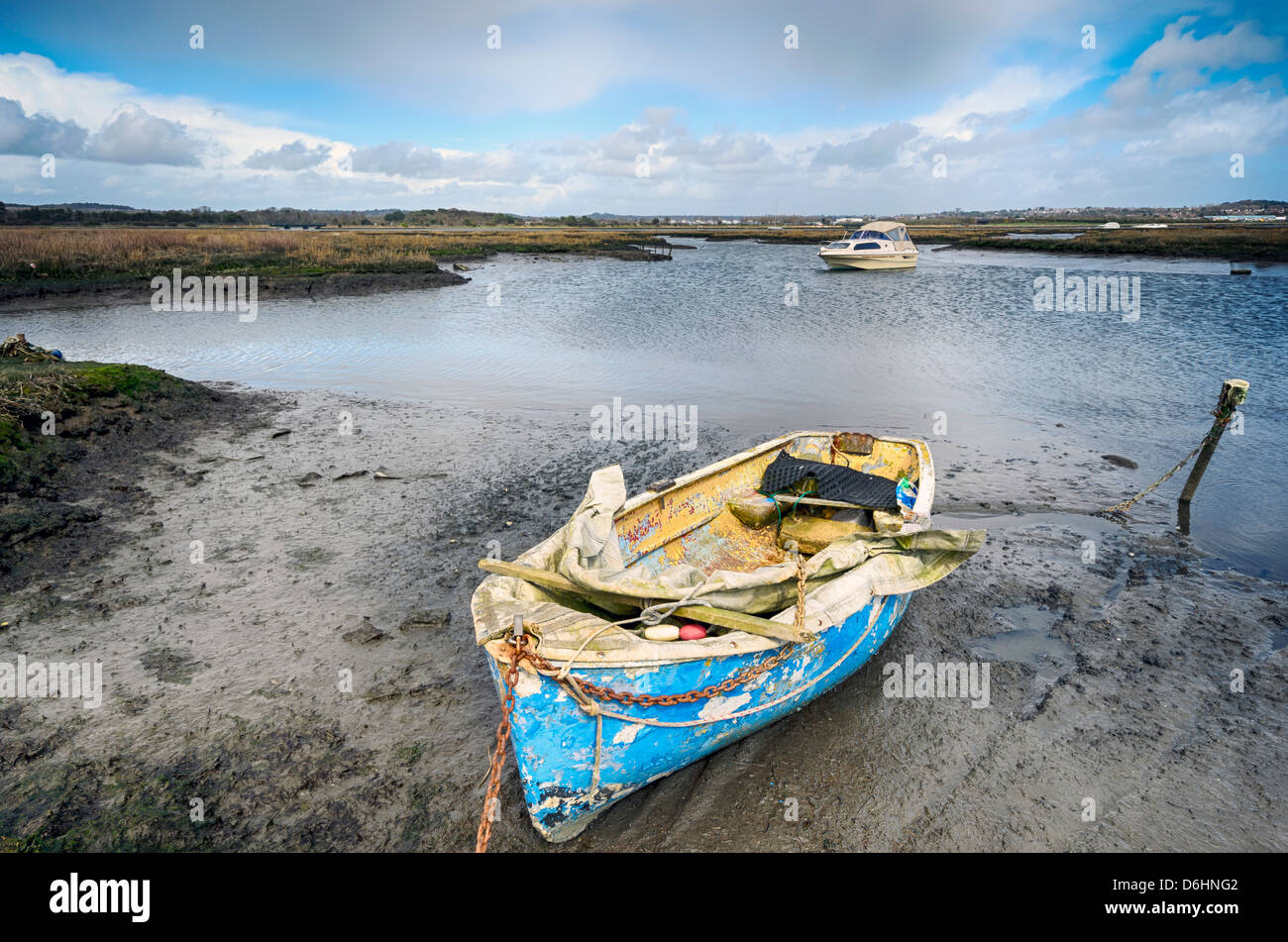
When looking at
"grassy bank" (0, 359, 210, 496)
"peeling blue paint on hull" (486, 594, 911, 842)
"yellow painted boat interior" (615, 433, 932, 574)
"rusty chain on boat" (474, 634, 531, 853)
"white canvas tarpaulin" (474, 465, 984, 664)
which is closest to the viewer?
"rusty chain on boat" (474, 634, 531, 853)

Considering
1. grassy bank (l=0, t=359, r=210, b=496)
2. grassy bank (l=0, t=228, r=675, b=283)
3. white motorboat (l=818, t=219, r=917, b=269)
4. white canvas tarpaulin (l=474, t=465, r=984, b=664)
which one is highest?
white motorboat (l=818, t=219, r=917, b=269)

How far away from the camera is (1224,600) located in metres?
7.18

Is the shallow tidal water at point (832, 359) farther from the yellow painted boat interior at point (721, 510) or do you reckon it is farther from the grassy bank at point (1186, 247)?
the grassy bank at point (1186, 247)

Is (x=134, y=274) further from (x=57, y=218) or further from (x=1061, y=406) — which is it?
(x=57, y=218)

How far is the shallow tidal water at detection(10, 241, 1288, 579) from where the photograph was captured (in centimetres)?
1272

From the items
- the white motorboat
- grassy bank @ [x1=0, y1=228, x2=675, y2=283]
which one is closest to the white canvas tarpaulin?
grassy bank @ [x1=0, y1=228, x2=675, y2=283]

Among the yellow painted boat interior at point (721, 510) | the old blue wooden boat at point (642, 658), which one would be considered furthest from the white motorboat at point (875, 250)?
the old blue wooden boat at point (642, 658)

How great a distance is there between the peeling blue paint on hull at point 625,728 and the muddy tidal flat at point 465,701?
13.4 inches

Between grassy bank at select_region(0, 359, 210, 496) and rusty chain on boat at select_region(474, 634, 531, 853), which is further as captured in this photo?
grassy bank at select_region(0, 359, 210, 496)

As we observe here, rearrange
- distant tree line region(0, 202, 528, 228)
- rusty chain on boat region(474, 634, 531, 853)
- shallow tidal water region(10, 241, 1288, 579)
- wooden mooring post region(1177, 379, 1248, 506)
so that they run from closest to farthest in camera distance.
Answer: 1. rusty chain on boat region(474, 634, 531, 853)
2. wooden mooring post region(1177, 379, 1248, 506)
3. shallow tidal water region(10, 241, 1288, 579)
4. distant tree line region(0, 202, 528, 228)

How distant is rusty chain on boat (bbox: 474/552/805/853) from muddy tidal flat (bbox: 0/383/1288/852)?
0.48m

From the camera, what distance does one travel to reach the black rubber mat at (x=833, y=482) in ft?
23.8

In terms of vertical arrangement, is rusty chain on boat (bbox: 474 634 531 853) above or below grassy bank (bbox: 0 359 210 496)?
below

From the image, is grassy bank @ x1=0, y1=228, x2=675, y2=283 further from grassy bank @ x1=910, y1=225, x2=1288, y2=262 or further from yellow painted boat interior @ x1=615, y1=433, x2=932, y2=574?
grassy bank @ x1=910, y1=225, x2=1288, y2=262
